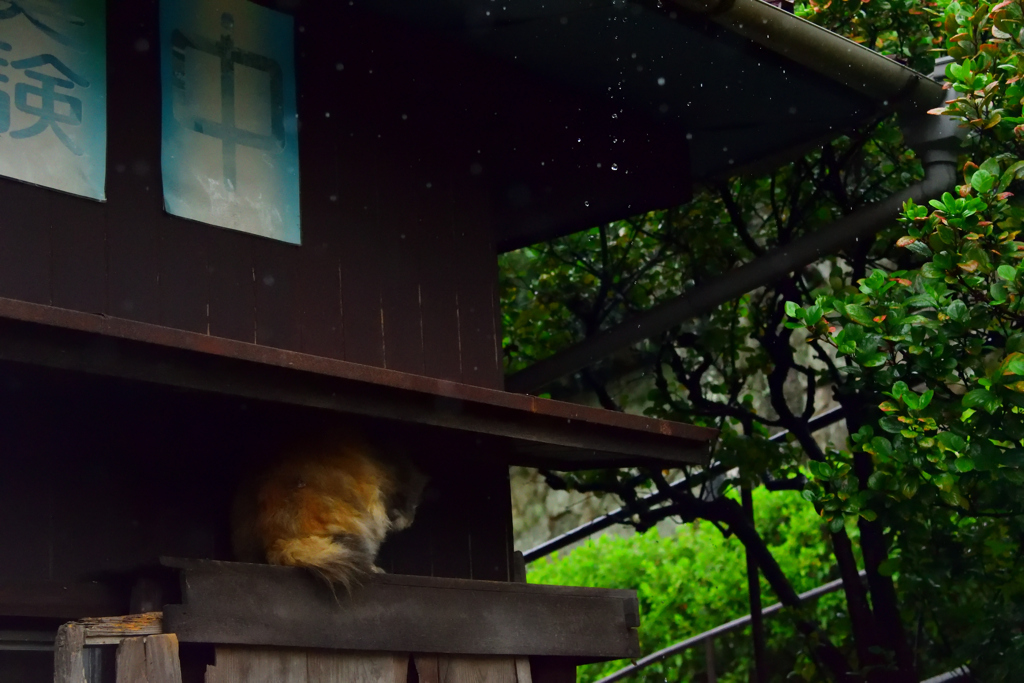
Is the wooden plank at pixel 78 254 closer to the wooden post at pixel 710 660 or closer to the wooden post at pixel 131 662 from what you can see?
the wooden post at pixel 131 662

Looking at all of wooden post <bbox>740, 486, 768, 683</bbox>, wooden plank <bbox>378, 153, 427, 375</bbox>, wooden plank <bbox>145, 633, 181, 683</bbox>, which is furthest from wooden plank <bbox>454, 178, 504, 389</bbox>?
wooden post <bbox>740, 486, 768, 683</bbox>

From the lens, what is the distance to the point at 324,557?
425cm

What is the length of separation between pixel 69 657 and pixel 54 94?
196cm

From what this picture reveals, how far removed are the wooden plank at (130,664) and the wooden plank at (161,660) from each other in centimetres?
1

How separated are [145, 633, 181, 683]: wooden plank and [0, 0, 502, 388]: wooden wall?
3.89 ft

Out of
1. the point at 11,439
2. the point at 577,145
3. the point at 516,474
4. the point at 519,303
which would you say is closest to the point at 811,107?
the point at 577,145

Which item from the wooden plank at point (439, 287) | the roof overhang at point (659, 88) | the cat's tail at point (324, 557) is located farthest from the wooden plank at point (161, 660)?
the roof overhang at point (659, 88)

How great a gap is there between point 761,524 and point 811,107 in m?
7.01

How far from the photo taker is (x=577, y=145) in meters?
6.50

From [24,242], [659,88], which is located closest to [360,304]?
[24,242]

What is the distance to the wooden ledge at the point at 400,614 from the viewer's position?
13.1 ft

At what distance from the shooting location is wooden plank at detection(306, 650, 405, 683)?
431 cm

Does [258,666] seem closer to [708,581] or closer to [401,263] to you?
[401,263]

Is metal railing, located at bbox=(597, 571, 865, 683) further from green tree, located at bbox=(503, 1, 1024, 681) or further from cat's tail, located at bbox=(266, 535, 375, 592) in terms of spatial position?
cat's tail, located at bbox=(266, 535, 375, 592)
